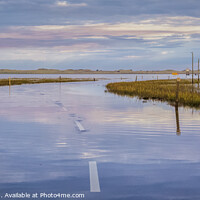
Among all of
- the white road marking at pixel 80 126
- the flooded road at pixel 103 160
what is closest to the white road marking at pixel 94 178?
the flooded road at pixel 103 160

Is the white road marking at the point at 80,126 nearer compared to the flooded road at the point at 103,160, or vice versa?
the flooded road at the point at 103,160

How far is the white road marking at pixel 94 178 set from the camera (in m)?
7.00

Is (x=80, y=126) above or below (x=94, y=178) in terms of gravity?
below

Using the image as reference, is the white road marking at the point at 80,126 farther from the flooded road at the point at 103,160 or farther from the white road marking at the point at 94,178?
the white road marking at the point at 94,178

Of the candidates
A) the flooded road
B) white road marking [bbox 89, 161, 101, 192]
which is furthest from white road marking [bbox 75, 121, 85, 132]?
white road marking [bbox 89, 161, 101, 192]

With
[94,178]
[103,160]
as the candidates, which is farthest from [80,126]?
[94,178]

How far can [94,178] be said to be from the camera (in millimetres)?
7637

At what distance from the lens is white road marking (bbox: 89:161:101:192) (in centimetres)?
700

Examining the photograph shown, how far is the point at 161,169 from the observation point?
27.7 ft

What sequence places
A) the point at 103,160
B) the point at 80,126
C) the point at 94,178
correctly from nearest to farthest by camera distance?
the point at 94,178, the point at 103,160, the point at 80,126

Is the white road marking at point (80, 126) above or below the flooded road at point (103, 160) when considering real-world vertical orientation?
below

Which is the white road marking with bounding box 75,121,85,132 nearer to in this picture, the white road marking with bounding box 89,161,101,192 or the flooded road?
the flooded road

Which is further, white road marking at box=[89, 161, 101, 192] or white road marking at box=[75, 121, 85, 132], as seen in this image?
white road marking at box=[75, 121, 85, 132]

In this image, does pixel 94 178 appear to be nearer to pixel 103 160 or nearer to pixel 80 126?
pixel 103 160
